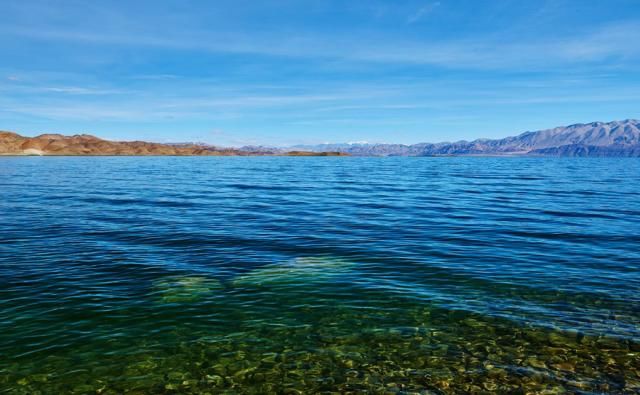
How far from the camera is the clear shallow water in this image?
10.3 meters

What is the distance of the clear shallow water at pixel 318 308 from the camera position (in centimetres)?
1027

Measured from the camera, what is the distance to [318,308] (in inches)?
570

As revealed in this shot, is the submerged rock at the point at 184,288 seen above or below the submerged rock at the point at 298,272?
above

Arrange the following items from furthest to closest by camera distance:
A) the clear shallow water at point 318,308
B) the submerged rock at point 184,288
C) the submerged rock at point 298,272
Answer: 1. the submerged rock at point 298,272
2. the submerged rock at point 184,288
3. the clear shallow water at point 318,308

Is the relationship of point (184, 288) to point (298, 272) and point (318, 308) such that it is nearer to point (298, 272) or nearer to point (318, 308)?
point (298, 272)

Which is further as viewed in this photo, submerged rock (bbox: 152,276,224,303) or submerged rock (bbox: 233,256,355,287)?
submerged rock (bbox: 233,256,355,287)

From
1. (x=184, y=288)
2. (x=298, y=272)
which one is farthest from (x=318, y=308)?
(x=184, y=288)

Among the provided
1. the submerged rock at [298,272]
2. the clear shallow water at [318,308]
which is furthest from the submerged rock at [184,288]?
the submerged rock at [298,272]

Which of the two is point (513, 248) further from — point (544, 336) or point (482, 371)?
point (482, 371)

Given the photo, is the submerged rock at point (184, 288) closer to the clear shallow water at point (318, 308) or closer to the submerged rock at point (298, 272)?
the clear shallow water at point (318, 308)

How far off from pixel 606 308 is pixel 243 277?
13259mm

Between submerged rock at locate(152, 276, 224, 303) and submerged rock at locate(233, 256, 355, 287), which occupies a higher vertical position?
submerged rock at locate(152, 276, 224, 303)

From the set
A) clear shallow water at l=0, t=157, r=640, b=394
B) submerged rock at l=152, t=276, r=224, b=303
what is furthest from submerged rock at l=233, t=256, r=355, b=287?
submerged rock at l=152, t=276, r=224, b=303

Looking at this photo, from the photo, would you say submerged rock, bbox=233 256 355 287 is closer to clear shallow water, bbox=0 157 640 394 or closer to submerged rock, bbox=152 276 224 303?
clear shallow water, bbox=0 157 640 394
